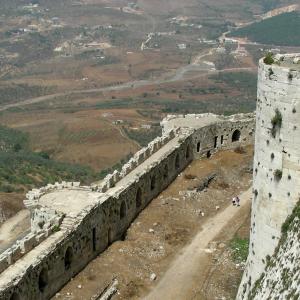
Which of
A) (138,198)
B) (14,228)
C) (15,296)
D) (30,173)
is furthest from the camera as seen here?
(30,173)

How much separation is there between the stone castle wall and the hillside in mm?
10749

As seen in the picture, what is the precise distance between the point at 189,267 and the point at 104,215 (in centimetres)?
591

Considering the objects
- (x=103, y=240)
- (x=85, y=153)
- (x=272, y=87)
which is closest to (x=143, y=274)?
(x=103, y=240)

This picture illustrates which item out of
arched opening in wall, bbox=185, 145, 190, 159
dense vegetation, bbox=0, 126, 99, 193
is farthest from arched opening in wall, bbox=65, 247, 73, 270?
dense vegetation, bbox=0, 126, 99, 193

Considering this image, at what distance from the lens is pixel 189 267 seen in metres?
36.6

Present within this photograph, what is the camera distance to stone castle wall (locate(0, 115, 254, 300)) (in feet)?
98.8

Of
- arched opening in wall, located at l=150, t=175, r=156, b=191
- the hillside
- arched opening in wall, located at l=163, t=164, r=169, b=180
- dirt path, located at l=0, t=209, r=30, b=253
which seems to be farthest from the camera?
dirt path, located at l=0, t=209, r=30, b=253

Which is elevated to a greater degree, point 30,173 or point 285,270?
point 285,270

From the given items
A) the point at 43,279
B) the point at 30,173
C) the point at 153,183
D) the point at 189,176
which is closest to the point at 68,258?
the point at 43,279

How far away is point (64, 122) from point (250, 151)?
81019 mm

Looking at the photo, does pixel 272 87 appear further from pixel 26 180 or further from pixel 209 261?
pixel 26 180

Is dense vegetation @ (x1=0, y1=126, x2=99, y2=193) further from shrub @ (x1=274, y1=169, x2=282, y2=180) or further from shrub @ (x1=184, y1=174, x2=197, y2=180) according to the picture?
shrub @ (x1=274, y1=169, x2=282, y2=180)

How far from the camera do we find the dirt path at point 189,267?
33.7 metres

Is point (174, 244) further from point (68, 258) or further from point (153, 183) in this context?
point (68, 258)
